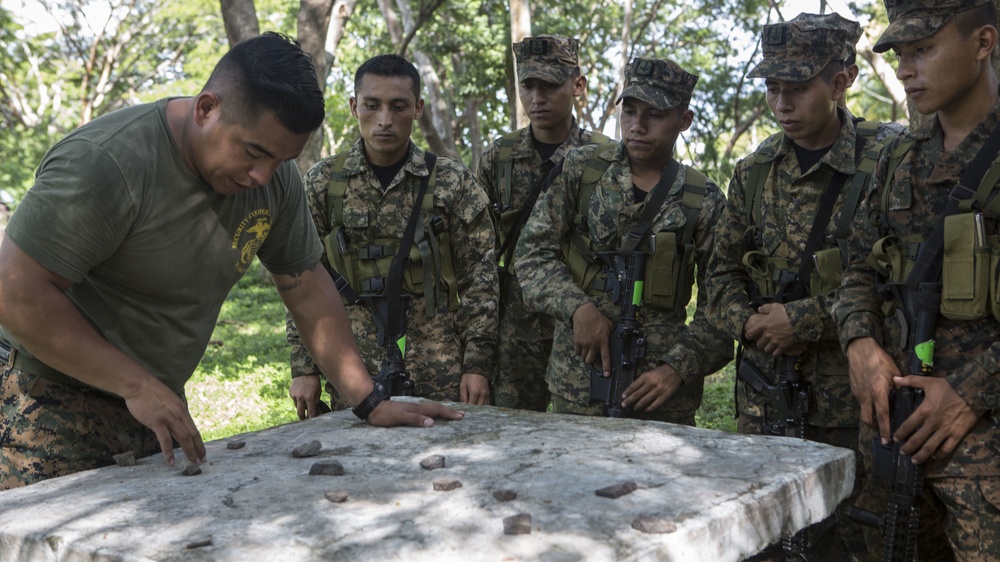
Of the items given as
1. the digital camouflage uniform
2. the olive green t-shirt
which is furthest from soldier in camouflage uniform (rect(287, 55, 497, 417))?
the olive green t-shirt

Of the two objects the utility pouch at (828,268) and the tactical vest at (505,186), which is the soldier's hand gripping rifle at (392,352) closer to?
the tactical vest at (505,186)

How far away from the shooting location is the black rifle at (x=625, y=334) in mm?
4047

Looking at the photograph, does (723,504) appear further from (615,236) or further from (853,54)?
(853,54)

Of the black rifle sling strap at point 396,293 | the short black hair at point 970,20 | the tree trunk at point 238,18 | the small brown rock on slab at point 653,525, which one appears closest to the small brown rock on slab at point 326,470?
the small brown rock on slab at point 653,525

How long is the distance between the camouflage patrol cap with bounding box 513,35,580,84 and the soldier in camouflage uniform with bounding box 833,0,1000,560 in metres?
2.23

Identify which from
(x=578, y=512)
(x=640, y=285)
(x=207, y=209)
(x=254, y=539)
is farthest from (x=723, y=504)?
(x=640, y=285)

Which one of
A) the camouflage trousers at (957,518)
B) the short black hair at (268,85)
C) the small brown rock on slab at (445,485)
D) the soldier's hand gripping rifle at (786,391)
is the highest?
the short black hair at (268,85)

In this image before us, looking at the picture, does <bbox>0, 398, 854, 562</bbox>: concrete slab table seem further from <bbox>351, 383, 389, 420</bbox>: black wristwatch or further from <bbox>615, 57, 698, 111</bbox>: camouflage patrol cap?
<bbox>615, 57, 698, 111</bbox>: camouflage patrol cap

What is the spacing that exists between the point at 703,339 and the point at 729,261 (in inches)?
13.9

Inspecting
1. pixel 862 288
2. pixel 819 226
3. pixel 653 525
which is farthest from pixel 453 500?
pixel 819 226

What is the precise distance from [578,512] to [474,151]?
1500 cm

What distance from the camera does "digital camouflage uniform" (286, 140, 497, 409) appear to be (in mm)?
4332

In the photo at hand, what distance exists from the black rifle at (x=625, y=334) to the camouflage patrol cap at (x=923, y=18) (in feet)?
4.58

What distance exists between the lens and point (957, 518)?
287 centimetres
